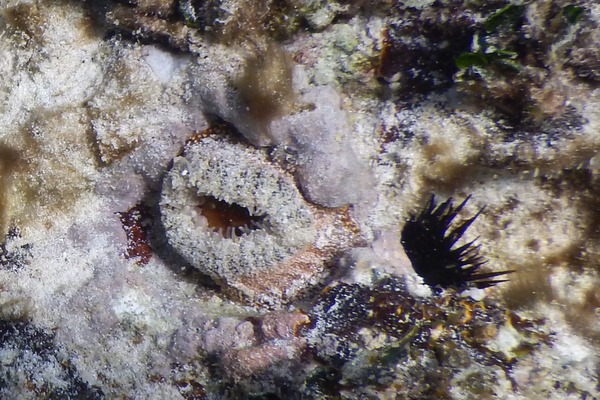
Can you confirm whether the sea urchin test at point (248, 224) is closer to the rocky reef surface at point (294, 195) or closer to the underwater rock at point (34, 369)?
the rocky reef surface at point (294, 195)

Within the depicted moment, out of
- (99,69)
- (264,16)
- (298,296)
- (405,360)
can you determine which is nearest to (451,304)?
(405,360)

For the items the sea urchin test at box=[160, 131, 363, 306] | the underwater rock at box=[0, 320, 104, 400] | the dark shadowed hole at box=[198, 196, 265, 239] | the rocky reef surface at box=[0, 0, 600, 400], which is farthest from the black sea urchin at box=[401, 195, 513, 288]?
the underwater rock at box=[0, 320, 104, 400]

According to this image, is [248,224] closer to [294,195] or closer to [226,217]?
[226,217]

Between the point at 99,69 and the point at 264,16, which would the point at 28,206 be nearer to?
the point at 99,69

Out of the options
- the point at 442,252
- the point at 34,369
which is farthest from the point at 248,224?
the point at 34,369

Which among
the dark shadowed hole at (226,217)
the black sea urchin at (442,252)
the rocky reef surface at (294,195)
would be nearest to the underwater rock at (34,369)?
the rocky reef surface at (294,195)

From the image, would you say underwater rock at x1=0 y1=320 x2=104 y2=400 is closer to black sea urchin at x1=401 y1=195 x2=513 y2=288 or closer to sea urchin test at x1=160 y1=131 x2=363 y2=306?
sea urchin test at x1=160 y1=131 x2=363 y2=306
